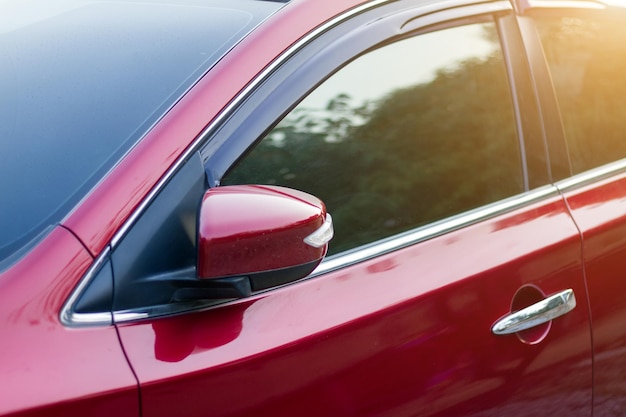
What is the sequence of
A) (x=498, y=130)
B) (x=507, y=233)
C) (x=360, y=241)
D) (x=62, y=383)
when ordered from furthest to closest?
(x=498, y=130)
(x=507, y=233)
(x=360, y=241)
(x=62, y=383)

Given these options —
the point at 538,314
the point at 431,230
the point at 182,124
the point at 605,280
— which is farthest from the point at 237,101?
the point at 605,280

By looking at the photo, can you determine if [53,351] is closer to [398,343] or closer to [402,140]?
[398,343]

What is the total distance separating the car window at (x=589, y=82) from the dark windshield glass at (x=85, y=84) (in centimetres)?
78

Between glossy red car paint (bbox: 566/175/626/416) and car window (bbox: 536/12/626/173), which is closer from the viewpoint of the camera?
glossy red car paint (bbox: 566/175/626/416)

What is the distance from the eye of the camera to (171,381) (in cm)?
144

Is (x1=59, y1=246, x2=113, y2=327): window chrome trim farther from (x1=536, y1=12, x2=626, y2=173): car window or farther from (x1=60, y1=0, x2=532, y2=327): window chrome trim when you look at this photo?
(x1=536, y1=12, x2=626, y2=173): car window

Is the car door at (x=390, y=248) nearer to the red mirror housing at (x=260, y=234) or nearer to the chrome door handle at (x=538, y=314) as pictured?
the chrome door handle at (x=538, y=314)

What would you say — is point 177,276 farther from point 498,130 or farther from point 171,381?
point 498,130

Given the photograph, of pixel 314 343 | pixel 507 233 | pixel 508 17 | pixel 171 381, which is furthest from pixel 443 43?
pixel 171 381

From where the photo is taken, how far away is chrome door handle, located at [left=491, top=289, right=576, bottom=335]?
1.94m

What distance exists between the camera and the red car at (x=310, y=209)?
4.82 feet

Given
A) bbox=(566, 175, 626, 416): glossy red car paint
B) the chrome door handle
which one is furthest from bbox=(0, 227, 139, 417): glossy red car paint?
bbox=(566, 175, 626, 416): glossy red car paint

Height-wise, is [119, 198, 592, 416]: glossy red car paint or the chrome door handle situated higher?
[119, 198, 592, 416]: glossy red car paint

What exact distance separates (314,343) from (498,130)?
2.63 ft
